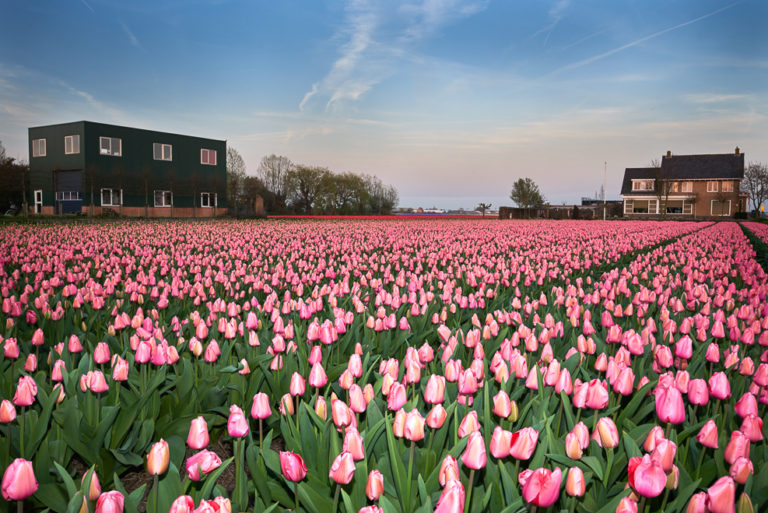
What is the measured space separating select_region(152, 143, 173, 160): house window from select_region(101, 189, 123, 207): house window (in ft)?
16.5

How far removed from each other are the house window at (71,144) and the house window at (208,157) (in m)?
10.4

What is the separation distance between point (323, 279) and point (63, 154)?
4447cm

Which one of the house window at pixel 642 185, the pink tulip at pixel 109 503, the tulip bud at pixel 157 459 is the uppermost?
the house window at pixel 642 185

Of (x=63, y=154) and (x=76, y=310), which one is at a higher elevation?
(x=63, y=154)

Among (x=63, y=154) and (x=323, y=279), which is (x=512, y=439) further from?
(x=63, y=154)

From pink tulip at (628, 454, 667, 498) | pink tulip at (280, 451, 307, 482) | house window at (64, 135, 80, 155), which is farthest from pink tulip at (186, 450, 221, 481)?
house window at (64, 135, 80, 155)

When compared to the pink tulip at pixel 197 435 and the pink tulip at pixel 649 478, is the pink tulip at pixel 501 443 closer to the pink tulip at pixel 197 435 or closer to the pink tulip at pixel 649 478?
the pink tulip at pixel 649 478

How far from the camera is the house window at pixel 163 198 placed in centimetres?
4625

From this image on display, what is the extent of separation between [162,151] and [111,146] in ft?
14.5

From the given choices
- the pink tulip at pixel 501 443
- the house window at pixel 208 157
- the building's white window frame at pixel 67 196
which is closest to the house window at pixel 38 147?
the building's white window frame at pixel 67 196

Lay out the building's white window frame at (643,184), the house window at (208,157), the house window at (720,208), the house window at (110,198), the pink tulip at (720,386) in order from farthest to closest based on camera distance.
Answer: the building's white window frame at (643,184), the house window at (720,208), the house window at (208,157), the house window at (110,198), the pink tulip at (720,386)

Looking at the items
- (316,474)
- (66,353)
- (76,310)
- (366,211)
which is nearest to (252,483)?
(316,474)

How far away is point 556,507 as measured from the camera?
204 cm

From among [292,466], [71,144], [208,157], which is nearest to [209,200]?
[208,157]
